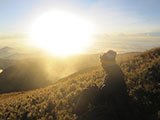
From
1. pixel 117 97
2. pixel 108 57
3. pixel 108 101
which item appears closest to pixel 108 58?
pixel 108 57

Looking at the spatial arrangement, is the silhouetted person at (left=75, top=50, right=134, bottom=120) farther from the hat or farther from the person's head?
the hat

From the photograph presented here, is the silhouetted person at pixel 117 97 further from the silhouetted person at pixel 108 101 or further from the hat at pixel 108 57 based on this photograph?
the hat at pixel 108 57

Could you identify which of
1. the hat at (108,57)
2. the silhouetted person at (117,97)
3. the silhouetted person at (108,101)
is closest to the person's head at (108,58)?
the hat at (108,57)

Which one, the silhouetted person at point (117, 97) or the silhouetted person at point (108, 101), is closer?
the silhouetted person at point (117, 97)

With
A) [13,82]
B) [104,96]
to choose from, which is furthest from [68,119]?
[13,82]

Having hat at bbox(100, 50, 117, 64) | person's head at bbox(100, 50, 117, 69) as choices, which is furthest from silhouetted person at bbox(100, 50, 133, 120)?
hat at bbox(100, 50, 117, 64)

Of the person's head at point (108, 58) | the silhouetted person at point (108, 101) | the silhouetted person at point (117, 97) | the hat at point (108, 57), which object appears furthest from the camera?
the hat at point (108, 57)

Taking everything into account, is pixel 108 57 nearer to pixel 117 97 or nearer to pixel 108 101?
pixel 117 97

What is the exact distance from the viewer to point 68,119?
973 centimetres

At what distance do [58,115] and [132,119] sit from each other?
6.15m

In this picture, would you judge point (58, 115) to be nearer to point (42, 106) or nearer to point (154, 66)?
point (42, 106)

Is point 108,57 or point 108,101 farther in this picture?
point 108,57

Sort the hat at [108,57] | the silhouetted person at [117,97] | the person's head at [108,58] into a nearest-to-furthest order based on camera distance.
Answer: the silhouetted person at [117,97] < the person's head at [108,58] < the hat at [108,57]

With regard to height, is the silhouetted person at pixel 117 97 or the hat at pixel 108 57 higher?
the hat at pixel 108 57
